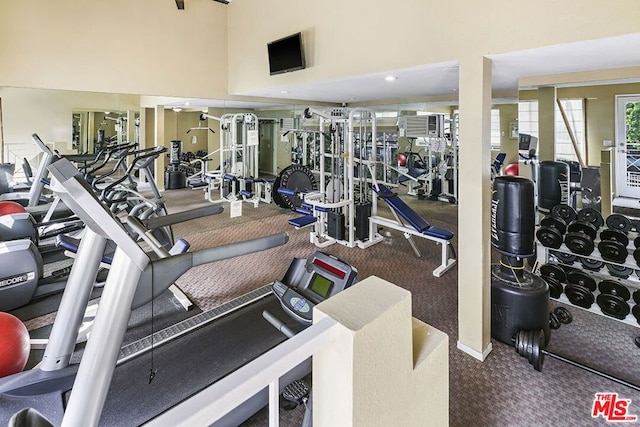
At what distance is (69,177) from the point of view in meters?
1.12

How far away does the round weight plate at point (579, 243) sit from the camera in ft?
9.48

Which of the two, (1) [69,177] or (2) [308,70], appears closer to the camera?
(1) [69,177]

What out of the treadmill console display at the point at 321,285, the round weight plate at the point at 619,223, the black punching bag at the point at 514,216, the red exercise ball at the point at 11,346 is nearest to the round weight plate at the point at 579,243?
the round weight plate at the point at 619,223

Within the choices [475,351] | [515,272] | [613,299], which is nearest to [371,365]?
[475,351]

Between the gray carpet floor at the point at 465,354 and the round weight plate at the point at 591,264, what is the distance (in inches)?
16.2

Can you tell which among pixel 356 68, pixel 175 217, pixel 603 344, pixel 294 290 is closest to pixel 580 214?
pixel 603 344

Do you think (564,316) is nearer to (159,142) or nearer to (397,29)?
(397,29)

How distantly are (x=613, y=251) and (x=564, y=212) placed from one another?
679 millimetres

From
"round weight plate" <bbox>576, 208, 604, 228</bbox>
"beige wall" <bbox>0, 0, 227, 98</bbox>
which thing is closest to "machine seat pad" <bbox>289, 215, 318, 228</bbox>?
"beige wall" <bbox>0, 0, 227, 98</bbox>

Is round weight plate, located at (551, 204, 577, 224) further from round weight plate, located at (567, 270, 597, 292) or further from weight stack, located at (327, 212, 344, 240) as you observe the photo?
weight stack, located at (327, 212, 344, 240)

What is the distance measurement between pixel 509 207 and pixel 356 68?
71.0 inches

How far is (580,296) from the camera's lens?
2.92 m

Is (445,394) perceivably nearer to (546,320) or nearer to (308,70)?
(546,320)

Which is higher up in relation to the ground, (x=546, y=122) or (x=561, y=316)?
(x=546, y=122)
